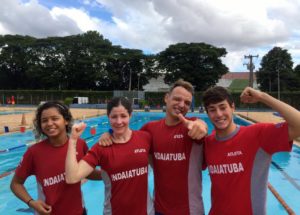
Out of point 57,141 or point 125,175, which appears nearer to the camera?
point 125,175

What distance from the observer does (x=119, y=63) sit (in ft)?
185

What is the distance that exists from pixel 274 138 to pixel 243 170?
345 mm

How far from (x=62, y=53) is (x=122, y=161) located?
192 ft

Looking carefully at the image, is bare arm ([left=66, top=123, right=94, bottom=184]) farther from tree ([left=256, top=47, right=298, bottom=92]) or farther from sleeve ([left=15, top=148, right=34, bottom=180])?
tree ([left=256, top=47, right=298, bottom=92])

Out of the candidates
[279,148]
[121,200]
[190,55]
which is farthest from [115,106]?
[190,55]

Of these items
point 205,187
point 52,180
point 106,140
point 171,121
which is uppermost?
point 171,121

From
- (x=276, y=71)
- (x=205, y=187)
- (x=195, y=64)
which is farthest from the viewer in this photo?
(x=276, y=71)

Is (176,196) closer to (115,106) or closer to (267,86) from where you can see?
(115,106)

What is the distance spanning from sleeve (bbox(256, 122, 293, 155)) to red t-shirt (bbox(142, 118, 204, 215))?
1.65ft

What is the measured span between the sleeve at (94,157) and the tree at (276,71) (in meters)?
57.1

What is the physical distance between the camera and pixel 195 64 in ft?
169

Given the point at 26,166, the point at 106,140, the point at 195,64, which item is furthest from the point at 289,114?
the point at 195,64

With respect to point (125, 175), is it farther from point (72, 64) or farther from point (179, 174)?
point (72, 64)

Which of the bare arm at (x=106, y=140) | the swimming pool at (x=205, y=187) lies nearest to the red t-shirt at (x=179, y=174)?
the bare arm at (x=106, y=140)
